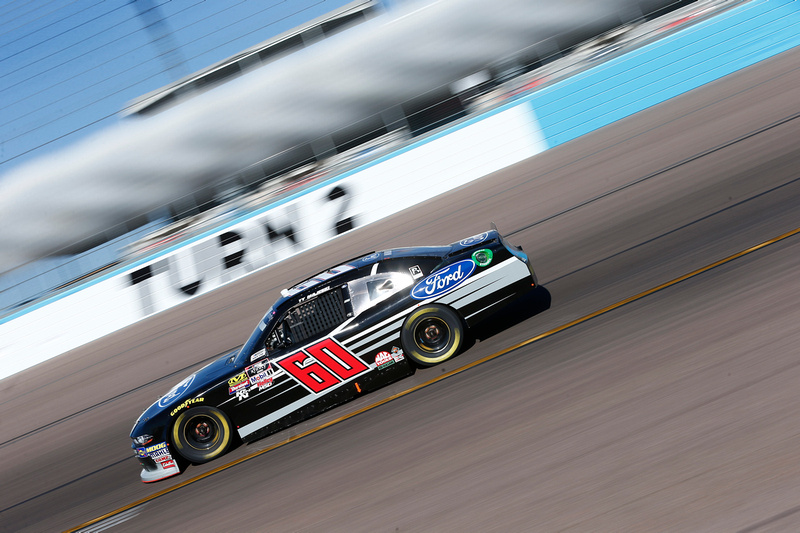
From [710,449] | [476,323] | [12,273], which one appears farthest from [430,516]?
[12,273]

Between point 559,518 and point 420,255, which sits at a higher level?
point 420,255

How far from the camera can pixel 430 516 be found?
14.5ft

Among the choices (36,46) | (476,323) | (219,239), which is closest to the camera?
(476,323)

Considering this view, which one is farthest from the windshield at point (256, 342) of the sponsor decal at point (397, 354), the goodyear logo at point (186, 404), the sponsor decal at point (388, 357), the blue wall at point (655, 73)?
the blue wall at point (655, 73)

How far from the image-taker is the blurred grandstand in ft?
48.9

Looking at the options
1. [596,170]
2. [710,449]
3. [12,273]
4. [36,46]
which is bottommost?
[710,449]

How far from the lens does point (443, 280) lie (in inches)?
250

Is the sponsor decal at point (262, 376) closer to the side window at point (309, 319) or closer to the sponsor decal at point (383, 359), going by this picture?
the side window at point (309, 319)

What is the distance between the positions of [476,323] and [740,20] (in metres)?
13.4

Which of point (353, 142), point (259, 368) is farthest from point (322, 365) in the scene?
point (353, 142)

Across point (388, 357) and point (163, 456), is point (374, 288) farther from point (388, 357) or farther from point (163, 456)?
point (163, 456)

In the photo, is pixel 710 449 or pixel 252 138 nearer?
pixel 710 449

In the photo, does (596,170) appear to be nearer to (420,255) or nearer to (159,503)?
(420,255)

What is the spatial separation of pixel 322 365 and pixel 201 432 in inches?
52.9
